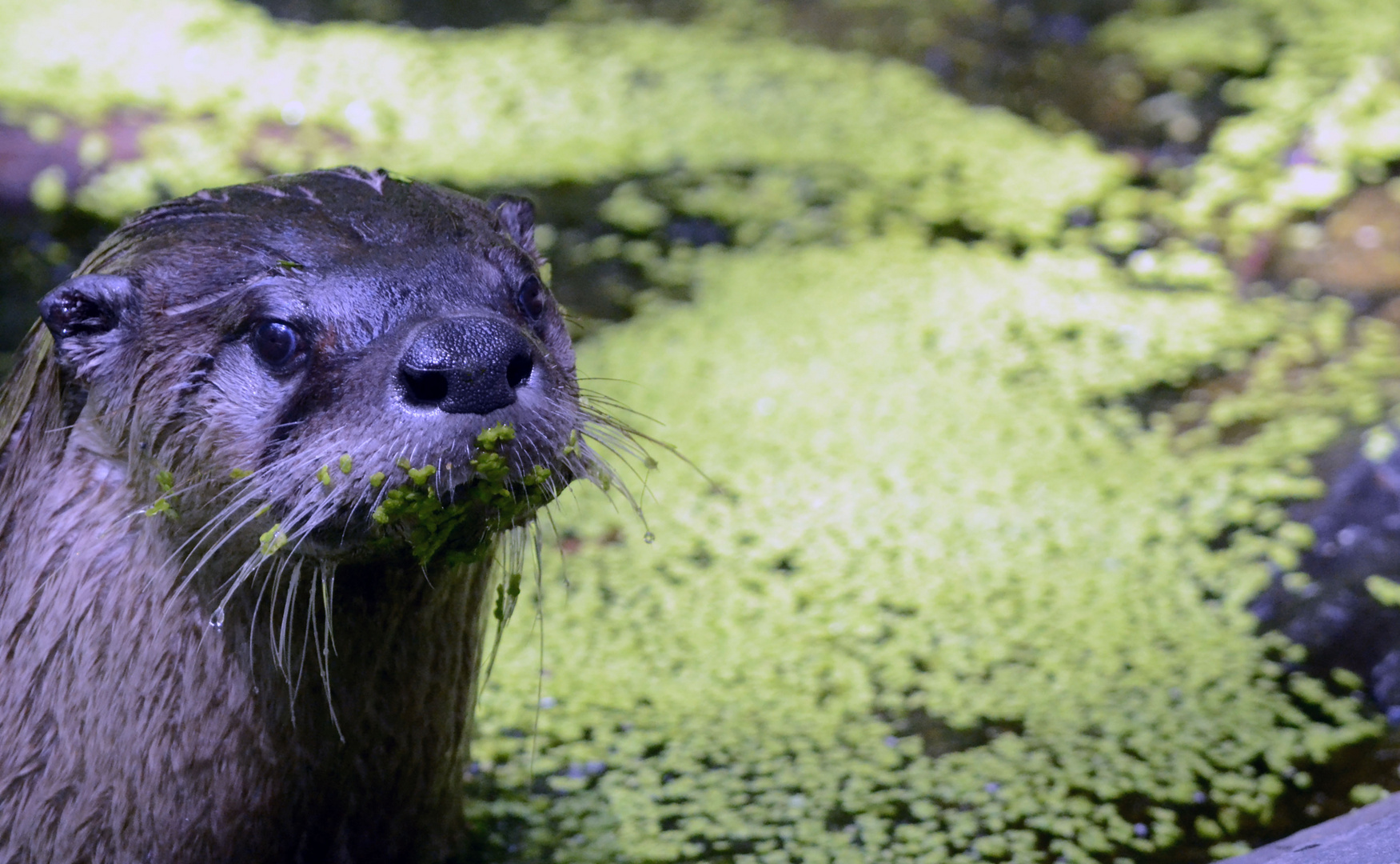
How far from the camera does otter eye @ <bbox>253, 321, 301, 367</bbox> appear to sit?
1.66 meters

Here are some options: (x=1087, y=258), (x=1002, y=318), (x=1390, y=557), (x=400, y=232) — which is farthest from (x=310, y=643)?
(x=1087, y=258)

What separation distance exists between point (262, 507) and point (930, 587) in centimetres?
183

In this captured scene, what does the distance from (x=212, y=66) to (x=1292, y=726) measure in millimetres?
4424

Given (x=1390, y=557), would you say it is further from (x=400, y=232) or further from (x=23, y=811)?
(x=23, y=811)

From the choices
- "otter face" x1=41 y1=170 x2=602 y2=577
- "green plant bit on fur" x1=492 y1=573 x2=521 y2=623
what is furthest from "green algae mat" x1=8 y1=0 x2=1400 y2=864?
"otter face" x1=41 y1=170 x2=602 y2=577

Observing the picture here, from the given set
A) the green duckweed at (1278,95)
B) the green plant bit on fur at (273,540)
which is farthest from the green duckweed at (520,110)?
the green plant bit on fur at (273,540)

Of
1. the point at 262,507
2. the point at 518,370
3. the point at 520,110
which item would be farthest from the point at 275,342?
the point at 520,110

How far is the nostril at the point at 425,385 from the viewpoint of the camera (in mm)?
1514

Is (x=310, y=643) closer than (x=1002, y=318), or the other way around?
(x=310, y=643)

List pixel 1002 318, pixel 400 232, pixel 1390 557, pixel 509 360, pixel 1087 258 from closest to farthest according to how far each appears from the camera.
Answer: pixel 509 360, pixel 400 232, pixel 1390 557, pixel 1002 318, pixel 1087 258

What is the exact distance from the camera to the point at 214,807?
6.23ft

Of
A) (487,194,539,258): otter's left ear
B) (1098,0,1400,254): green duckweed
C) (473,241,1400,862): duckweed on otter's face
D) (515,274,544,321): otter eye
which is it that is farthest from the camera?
(1098,0,1400,254): green duckweed

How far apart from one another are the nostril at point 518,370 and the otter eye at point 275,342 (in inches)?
10.5

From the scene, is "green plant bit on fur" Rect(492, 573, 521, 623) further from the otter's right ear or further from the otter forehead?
the otter's right ear
